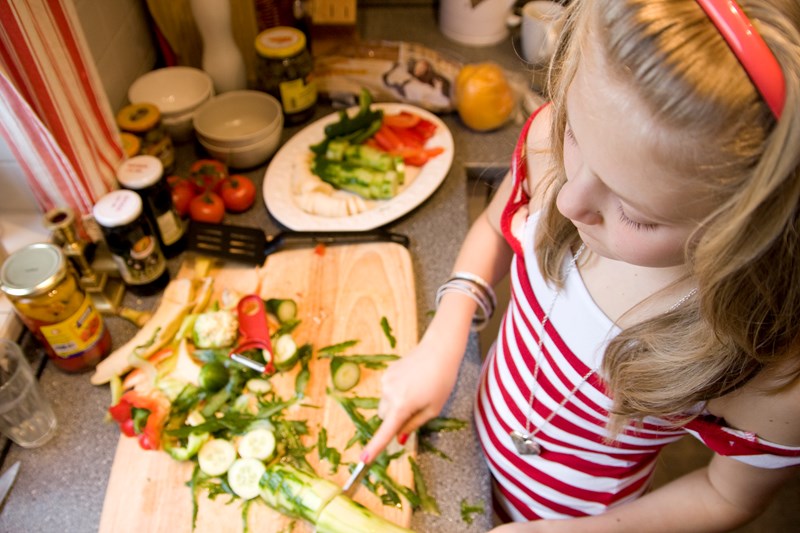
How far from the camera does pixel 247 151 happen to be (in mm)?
1239

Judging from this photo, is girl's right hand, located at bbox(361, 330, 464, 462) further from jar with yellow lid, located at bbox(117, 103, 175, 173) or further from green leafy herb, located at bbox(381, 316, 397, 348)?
jar with yellow lid, located at bbox(117, 103, 175, 173)

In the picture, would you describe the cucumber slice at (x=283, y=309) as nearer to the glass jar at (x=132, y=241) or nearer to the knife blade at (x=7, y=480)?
the glass jar at (x=132, y=241)

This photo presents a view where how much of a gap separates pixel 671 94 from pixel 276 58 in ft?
3.42

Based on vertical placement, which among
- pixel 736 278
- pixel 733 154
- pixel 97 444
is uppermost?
pixel 733 154

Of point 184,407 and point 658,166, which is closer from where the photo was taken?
point 658,166

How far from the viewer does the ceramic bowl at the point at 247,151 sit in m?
1.23

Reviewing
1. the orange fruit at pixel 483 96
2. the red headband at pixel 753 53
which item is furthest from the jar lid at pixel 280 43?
the red headband at pixel 753 53

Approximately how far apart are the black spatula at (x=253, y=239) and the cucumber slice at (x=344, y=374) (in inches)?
10.6

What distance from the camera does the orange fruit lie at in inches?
51.2

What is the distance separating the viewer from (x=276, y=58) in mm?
1264

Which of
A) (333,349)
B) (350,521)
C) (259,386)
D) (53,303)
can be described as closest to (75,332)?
(53,303)

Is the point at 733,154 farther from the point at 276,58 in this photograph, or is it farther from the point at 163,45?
the point at 163,45

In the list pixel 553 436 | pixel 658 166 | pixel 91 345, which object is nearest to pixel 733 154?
pixel 658 166

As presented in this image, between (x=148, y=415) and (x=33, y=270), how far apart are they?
263 millimetres
